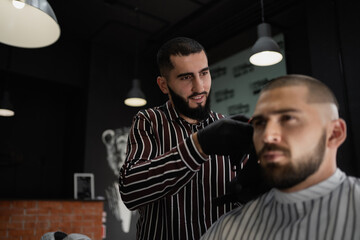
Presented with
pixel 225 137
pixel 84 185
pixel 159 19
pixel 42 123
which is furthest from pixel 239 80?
pixel 225 137

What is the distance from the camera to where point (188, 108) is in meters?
1.33

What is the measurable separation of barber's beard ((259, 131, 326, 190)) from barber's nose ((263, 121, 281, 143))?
2cm

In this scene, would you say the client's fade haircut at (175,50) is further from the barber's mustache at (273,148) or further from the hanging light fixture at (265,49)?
the hanging light fixture at (265,49)

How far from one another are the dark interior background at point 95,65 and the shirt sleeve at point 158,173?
12.7 ft

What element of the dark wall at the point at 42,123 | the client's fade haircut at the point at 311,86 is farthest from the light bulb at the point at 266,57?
the dark wall at the point at 42,123

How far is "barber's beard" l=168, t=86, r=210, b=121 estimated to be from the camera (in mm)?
1330

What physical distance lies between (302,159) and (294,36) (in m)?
4.62

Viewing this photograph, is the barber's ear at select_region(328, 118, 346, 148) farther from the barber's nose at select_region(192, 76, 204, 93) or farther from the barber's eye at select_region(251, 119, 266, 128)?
the barber's nose at select_region(192, 76, 204, 93)

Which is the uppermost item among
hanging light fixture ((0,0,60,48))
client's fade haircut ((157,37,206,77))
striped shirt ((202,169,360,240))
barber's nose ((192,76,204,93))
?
hanging light fixture ((0,0,60,48))

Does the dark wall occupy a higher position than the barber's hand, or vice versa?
the dark wall

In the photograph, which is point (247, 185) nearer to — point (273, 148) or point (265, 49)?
point (273, 148)

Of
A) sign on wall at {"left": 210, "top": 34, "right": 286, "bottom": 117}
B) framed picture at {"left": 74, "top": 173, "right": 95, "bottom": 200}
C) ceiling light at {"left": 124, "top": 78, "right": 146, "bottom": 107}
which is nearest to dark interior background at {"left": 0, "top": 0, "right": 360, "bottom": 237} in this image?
sign on wall at {"left": 210, "top": 34, "right": 286, "bottom": 117}

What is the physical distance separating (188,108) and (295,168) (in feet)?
1.71

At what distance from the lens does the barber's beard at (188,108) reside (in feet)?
4.36
